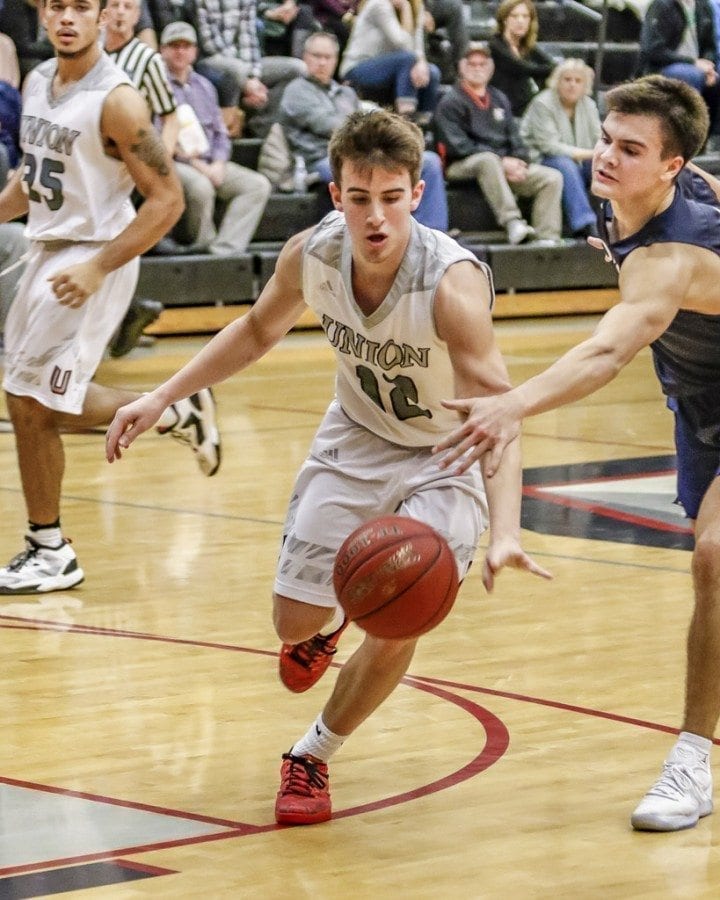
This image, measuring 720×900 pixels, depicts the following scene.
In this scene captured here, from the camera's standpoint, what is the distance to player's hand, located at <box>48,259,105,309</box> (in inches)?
243

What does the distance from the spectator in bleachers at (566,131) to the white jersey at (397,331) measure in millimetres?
11110

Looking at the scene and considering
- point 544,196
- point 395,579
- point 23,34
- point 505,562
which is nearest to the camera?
point 505,562

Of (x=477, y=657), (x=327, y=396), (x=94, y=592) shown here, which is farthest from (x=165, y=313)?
(x=477, y=657)

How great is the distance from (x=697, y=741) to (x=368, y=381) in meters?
1.11

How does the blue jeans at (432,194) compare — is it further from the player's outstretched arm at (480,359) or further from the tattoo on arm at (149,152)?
the player's outstretched arm at (480,359)

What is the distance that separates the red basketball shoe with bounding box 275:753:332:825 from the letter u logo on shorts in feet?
8.45

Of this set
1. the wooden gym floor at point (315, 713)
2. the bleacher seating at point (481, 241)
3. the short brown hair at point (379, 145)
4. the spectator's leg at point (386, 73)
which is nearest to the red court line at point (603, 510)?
the wooden gym floor at point (315, 713)

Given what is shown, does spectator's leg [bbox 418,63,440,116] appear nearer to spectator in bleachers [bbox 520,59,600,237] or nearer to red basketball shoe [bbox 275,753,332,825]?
spectator in bleachers [bbox 520,59,600,237]

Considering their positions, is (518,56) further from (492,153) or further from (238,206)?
(238,206)

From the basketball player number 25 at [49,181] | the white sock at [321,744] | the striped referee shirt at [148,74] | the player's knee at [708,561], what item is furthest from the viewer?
the striped referee shirt at [148,74]

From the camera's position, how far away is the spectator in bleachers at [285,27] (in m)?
14.6

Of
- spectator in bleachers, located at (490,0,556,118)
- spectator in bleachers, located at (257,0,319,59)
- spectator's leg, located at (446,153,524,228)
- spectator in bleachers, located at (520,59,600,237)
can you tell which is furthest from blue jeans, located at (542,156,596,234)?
spectator in bleachers, located at (257,0,319,59)

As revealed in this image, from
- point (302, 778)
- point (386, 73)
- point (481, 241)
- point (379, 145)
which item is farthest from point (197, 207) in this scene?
point (302, 778)

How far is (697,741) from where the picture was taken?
4.10 metres
